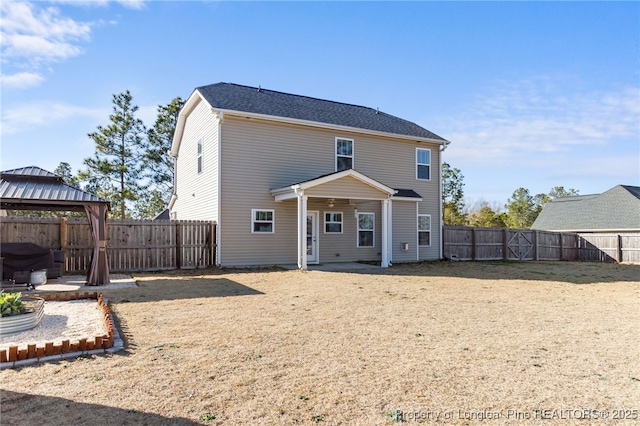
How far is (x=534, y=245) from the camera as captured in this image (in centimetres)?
2072

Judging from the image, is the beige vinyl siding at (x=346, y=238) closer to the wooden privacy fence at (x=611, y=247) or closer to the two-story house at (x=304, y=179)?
the two-story house at (x=304, y=179)

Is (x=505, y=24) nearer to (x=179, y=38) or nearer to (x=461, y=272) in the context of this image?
(x=461, y=272)

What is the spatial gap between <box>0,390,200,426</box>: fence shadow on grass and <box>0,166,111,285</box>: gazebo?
22.6 feet

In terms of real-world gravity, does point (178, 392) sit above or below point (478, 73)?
below

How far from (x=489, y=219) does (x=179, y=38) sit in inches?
1047

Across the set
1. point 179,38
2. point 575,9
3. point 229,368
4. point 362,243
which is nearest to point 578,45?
point 575,9

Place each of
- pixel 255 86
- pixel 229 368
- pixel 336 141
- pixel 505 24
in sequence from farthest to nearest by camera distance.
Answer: pixel 255 86
pixel 336 141
pixel 505 24
pixel 229 368

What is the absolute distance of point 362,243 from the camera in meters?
16.2

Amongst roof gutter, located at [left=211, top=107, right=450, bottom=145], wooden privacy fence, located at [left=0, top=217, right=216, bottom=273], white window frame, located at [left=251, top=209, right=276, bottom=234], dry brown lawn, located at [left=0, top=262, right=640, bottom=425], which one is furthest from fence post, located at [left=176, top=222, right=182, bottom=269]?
dry brown lawn, located at [left=0, top=262, right=640, bottom=425]

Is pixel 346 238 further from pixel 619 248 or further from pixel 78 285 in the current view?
pixel 619 248

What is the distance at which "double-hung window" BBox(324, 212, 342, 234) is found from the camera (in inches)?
606

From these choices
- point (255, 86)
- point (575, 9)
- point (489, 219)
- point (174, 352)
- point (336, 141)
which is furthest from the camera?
point (489, 219)

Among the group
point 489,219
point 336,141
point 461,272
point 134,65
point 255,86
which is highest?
point 255,86

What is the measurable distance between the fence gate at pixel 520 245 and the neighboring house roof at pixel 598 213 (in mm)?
5680
